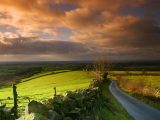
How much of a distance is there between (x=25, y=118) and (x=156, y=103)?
138 feet

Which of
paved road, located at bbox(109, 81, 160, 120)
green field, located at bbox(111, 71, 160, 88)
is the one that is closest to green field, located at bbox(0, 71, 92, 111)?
paved road, located at bbox(109, 81, 160, 120)

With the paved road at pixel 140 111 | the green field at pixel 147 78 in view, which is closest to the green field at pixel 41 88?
the paved road at pixel 140 111

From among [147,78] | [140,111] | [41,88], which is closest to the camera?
[140,111]

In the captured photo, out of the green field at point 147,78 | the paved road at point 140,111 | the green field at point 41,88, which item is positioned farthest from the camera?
the green field at point 147,78

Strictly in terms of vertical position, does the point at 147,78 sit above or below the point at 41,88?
above

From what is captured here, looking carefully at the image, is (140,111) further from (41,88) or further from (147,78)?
(147,78)

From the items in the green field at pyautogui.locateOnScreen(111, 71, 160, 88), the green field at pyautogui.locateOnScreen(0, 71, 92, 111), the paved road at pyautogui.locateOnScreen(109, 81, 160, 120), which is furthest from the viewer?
the green field at pyautogui.locateOnScreen(111, 71, 160, 88)

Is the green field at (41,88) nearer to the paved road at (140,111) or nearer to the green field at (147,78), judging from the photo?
the paved road at (140,111)

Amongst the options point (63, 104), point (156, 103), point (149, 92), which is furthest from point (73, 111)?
point (149, 92)

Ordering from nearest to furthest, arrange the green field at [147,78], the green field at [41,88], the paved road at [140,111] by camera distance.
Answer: the paved road at [140,111], the green field at [41,88], the green field at [147,78]

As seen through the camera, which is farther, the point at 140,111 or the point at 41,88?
the point at 41,88

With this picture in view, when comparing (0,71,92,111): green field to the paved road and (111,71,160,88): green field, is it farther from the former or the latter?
(111,71,160,88): green field

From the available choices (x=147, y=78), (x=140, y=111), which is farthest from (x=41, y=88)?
(x=147, y=78)

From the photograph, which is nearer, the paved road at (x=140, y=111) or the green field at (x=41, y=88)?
the paved road at (x=140, y=111)
